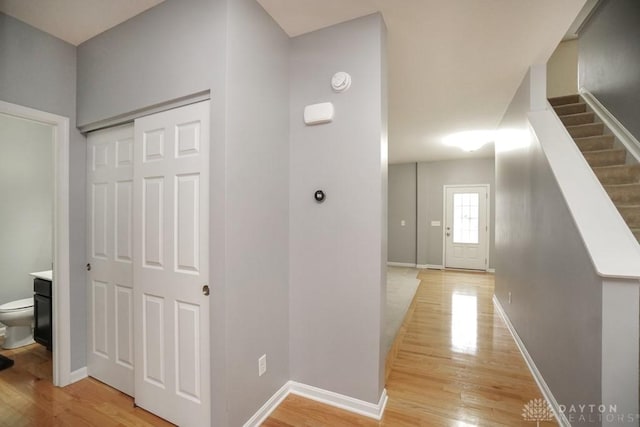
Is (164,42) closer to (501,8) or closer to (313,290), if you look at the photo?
(313,290)

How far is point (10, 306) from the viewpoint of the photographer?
250cm

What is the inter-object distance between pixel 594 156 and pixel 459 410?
2.61 m

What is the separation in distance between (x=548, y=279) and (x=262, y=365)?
6.89 feet

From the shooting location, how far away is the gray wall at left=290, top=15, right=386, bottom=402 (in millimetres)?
1710

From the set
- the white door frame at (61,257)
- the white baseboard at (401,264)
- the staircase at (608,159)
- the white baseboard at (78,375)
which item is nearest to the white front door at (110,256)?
the white baseboard at (78,375)

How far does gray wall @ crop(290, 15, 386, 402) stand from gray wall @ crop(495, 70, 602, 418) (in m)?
1.05

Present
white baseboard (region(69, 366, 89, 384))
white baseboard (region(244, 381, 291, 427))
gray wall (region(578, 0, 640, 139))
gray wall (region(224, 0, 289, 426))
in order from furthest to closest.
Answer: gray wall (region(578, 0, 640, 139))
white baseboard (region(69, 366, 89, 384))
white baseboard (region(244, 381, 291, 427))
gray wall (region(224, 0, 289, 426))

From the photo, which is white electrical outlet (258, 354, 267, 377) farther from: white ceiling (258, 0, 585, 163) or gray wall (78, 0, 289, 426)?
white ceiling (258, 0, 585, 163)

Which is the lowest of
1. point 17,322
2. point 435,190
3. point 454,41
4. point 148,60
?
point 17,322

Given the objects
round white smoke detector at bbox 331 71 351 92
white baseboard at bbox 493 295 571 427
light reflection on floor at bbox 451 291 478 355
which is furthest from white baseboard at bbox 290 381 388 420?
round white smoke detector at bbox 331 71 351 92

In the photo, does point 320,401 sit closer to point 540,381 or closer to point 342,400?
point 342,400

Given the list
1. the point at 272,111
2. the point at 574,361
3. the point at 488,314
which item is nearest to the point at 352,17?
the point at 272,111

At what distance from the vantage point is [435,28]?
1.92 meters

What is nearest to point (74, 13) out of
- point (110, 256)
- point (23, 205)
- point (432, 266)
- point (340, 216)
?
Answer: point (110, 256)
